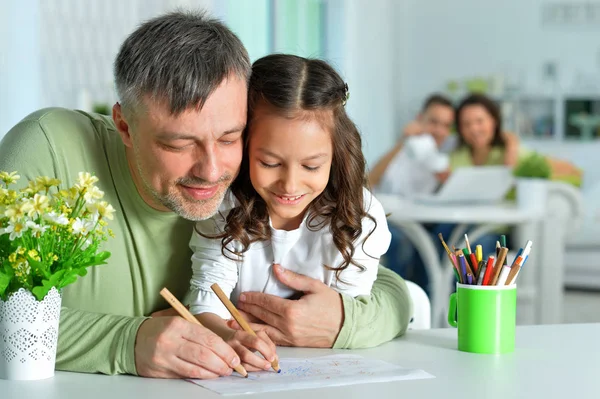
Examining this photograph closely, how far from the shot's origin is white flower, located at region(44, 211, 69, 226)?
0.99m

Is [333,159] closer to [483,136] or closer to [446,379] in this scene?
[446,379]

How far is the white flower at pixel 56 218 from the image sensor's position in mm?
992

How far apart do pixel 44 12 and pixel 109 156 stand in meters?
3.65

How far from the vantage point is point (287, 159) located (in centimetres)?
131

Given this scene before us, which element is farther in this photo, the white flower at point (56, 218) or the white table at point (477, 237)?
the white table at point (477, 237)

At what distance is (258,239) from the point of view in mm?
1377

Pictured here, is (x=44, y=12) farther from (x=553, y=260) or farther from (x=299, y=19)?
(x=553, y=260)

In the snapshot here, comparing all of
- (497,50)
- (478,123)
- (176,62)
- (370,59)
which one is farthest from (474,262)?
(497,50)

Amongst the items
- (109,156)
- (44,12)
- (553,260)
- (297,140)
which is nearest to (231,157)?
(297,140)

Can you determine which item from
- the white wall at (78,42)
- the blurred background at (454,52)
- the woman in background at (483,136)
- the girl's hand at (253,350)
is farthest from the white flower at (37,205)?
the blurred background at (454,52)

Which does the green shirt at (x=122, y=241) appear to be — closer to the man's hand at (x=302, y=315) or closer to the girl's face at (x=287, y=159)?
the man's hand at (x=302, y=315)

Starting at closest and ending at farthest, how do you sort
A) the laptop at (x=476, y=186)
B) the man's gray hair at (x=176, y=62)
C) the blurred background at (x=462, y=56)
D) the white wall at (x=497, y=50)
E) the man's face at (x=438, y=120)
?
the man's gray hair at (x=176, y=62) < the laptop at (x=476, y=186) < the man's face at (x=438, y=120) < the blurred background at (x=462, y=56) < the white wall at (x=497, y=50)

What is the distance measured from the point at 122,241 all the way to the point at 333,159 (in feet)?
1.26

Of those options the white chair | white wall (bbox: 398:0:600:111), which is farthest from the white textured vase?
white wall (bbox: 398:0:600:111)
